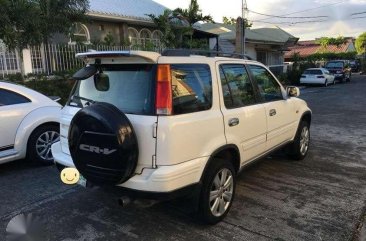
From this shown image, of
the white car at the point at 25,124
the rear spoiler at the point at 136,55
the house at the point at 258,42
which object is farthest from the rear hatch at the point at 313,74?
the rear spoiler at the point at 136,55

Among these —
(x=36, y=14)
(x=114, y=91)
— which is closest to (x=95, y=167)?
(x=114, y=91)

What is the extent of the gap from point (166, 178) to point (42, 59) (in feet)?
34.1

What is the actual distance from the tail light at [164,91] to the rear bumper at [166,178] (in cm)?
50

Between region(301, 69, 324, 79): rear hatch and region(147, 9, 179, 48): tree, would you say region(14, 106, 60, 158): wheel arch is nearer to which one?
region(147, 9, 179, 48): tree

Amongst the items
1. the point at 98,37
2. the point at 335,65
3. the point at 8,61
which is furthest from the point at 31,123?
the point at 335,65

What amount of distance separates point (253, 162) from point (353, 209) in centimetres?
125

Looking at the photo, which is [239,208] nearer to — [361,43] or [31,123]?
[31,123]

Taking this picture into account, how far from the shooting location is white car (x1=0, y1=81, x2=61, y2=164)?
546 cm

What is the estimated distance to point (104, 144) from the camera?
10.5ft

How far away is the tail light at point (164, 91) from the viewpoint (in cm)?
319

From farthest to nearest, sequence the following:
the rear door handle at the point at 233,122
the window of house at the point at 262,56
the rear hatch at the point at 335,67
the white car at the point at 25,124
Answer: the window of house at the point at 262,56 → the rear hatch at the point at 335,67 → the white car at the point at 25,124 → the rear door handle at the point at 233,122

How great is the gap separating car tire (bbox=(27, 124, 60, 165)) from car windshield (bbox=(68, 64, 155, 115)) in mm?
2280

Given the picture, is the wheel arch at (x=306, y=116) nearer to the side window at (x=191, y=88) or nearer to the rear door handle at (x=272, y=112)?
the rear door handle at (x=272, y=112)

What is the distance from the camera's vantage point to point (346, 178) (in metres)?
5.24
